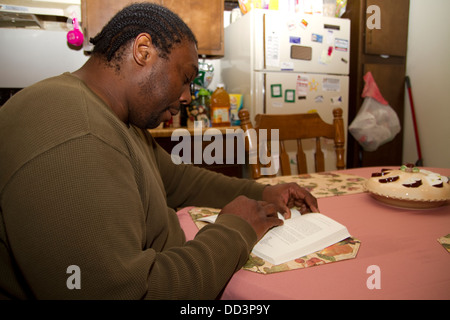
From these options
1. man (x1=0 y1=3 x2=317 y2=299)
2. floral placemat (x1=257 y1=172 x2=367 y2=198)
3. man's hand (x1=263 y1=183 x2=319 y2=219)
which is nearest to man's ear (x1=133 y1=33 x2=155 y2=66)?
man (x1=0 y1=3 x2=317 y2=299)

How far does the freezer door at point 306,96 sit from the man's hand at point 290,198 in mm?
1415

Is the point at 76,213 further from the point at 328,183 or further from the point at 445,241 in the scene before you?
the point at 328,183

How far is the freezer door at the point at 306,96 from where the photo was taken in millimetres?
2248

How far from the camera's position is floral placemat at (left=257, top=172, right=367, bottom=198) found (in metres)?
1.01

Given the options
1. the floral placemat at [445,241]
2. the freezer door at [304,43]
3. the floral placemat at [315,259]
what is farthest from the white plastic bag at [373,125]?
the floral placemat at [315,259]

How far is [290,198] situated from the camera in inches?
34.8

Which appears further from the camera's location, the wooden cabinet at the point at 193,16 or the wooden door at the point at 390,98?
the wooden door at the point at 390,98

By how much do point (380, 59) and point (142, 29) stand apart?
2.77 meters

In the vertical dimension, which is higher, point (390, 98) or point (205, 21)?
point (205, 21)

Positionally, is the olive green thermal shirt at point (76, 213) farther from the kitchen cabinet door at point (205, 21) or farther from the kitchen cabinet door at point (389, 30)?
the kitchen cabinet door at point (389, 30)

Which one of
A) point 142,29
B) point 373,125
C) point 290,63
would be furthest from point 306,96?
point 142,29

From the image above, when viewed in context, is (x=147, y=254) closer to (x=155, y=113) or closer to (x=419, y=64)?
(x=155, y=113)

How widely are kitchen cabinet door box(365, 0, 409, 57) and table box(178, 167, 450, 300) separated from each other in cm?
237

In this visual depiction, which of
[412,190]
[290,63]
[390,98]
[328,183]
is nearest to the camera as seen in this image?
[412,190]
